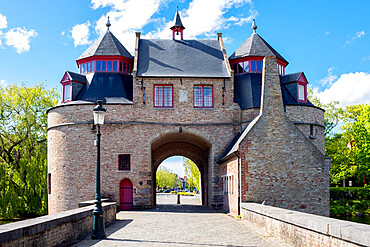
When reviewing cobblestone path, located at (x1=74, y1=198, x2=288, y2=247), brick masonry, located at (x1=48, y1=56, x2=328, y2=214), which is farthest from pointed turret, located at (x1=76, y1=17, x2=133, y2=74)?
cobblestone path, located at (x1=74, y1=198, x2=288, y2=247)

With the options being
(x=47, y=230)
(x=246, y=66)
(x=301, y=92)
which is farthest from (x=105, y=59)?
(x=47, y=230)

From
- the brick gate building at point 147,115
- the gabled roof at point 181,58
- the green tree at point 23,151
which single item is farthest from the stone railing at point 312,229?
the green tree at point 23,151

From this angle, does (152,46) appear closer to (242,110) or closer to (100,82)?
(100,82)

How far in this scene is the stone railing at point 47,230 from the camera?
26.7 ft

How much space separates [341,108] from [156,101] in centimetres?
2731

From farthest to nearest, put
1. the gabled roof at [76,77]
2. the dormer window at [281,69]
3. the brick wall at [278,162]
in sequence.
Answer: the dormer window at [281,69] < the gabled roof at [76,77] < the brick wall at [278,162]

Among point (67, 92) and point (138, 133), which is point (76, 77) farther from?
point (138, 133)

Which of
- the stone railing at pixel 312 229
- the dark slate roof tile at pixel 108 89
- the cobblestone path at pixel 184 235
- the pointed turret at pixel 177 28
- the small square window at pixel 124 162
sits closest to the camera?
the stone railing at pixel 312 229

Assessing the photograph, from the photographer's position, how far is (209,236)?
1287 centimetres

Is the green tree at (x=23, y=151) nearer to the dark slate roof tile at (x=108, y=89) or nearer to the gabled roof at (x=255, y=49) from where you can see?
the dark slate roof tile at (x=108, y=89)

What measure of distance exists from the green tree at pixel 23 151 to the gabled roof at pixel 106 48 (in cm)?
757

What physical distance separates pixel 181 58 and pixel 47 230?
19.9m

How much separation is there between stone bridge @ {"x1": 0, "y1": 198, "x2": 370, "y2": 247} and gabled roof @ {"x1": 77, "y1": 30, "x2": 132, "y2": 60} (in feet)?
46.1

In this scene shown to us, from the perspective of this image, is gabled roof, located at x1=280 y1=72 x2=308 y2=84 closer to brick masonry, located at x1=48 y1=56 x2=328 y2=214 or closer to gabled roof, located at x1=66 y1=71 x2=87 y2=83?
brick masonry, located at x1=48 y1=56 x2=328 y2=214
